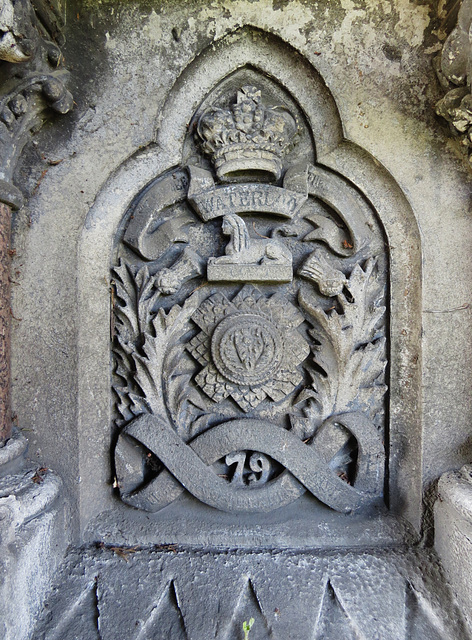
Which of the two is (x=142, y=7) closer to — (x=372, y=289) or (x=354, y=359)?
(x=372, y=289)

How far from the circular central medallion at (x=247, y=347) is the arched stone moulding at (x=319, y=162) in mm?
Result: 562

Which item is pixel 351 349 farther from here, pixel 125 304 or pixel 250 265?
pixel 125 304

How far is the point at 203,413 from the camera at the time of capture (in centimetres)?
200

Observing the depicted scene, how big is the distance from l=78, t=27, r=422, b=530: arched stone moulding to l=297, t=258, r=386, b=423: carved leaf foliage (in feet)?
0.27

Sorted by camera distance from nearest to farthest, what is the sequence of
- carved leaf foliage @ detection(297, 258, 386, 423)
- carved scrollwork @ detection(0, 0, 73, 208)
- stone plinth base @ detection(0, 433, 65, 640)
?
stone plinth base @ detection(0, 433, 65, 640) → carved scrollwork @ detection(0, 0, 73, 208) → carved leaf foliage @ detection(297, 258, 386, 423)

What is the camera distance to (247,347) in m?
1.92

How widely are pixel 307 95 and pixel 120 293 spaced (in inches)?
53.1

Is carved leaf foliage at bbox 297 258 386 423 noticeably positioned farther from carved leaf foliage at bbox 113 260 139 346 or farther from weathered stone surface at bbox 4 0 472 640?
carved leaf foliage at bbox 113 260 139 346

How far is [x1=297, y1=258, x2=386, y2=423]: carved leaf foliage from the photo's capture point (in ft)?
6.27

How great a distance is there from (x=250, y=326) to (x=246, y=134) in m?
0.93

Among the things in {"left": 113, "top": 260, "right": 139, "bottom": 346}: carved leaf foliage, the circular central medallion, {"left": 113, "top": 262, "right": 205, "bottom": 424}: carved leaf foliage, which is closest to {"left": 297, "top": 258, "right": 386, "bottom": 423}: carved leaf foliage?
the circular central medallion

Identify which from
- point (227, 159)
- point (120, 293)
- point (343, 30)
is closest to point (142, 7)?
point (227, 159)

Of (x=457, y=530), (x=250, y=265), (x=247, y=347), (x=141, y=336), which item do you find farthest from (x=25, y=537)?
(x=457, y=530)

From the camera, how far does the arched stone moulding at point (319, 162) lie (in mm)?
1863
